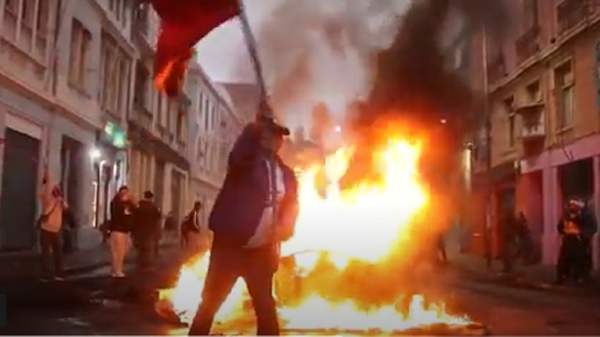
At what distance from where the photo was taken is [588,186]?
11.3 meters

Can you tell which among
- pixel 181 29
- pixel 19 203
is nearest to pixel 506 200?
pixel 181 29

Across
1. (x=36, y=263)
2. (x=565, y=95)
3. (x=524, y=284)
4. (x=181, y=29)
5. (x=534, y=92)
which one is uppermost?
(x=534, y=92)

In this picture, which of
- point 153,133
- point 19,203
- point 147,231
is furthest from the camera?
point 19,203

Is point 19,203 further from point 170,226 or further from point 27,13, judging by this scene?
point 27,13

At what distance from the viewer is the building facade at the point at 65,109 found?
796 centimetres

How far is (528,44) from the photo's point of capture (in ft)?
34.9

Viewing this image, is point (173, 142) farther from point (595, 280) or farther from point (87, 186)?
point (595, 280)

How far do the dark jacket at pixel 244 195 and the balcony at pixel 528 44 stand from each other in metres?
6.12

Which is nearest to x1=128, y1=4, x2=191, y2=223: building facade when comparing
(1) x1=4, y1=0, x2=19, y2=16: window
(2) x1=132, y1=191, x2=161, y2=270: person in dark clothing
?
(2) x1=132, y1=191, x2=161, y2=270: person in dark clothing

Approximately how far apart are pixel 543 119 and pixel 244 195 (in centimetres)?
660

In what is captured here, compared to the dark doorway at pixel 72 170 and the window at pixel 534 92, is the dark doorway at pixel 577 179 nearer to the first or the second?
the window at pixel 534 92

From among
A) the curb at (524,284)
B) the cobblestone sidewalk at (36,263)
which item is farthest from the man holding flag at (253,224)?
the curb at (524,284)

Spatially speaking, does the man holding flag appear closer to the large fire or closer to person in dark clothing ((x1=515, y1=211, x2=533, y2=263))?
the large fire

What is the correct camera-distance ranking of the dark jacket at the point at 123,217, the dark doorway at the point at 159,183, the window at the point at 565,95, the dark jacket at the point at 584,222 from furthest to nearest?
the window at the point at 565,95, the dark jacket at the point at 584,222, the dark doorway at the point at 159,183, the dark jacket at the point at 123,217
